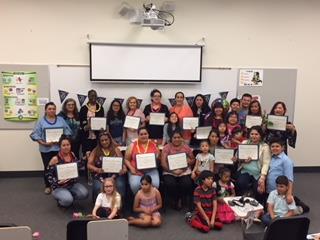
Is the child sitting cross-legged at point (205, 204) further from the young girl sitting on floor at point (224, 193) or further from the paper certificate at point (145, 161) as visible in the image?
the paper certificate at point (145, 161)

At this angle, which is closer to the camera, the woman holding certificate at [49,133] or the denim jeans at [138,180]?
the denim jeans at [138,180]

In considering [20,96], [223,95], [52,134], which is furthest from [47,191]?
[223,95]

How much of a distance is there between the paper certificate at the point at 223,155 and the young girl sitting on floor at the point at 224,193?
0.13 m

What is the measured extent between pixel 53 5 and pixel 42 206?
286 centimetres

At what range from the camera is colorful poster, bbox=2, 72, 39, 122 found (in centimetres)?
545

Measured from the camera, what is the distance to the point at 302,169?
246 inches

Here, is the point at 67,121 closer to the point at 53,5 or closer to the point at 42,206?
the point at 42,206

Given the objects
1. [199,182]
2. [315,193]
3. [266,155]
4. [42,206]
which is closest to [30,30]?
[42,206]

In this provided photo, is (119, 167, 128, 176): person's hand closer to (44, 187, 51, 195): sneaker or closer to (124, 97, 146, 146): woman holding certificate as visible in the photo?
(124, 97, 146, 146): woman holding certificate

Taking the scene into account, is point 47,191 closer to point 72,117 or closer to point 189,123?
point 72,117

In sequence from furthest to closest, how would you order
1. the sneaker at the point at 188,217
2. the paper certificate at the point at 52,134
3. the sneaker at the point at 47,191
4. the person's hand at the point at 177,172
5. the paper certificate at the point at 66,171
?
the sneaker at the point at 47,191 < the paper certificate at the point at 52,134 < the person's hand at the point at 177,172 < the paper certificate at the point at 66,171 < the sneaker at the point at 188,217

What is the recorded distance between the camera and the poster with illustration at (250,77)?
584 centimetres

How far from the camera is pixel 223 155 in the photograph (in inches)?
185

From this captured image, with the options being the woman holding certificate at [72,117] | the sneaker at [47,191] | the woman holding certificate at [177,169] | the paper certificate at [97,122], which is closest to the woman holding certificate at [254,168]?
the woman holding certificate at [177,169]
